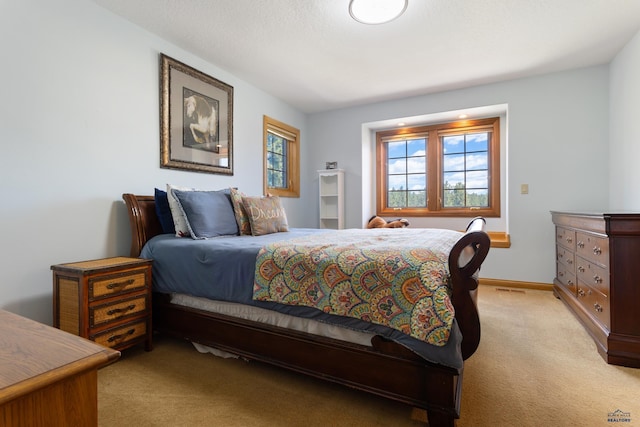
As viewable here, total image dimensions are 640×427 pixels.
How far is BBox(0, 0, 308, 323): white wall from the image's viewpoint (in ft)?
6.03

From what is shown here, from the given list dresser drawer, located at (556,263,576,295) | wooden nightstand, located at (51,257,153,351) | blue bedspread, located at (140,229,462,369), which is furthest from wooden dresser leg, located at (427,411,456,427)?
dresser drawer, located at (556,263,576,295)

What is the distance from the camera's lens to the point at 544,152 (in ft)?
11.5

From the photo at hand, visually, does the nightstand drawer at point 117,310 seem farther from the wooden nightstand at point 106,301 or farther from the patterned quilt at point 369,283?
the patterned quilt at point 369,283

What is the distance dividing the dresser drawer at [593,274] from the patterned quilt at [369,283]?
1.40 metres

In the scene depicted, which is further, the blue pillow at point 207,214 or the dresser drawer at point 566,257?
the dresser drawer at point 566,257

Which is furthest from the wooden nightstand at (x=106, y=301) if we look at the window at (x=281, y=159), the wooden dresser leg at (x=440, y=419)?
the window at (x=281, y=159)

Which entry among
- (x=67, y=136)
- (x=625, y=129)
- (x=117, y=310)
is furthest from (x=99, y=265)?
(x=625, y=129)

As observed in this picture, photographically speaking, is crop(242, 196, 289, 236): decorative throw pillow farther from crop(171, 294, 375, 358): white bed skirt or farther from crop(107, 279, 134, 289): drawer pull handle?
crop(107, 279, 134, 289): drawer pull handle

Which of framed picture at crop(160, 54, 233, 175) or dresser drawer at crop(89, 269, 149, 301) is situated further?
framed picture at crop(160, 54, 233, 175)

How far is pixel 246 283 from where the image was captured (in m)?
1.72

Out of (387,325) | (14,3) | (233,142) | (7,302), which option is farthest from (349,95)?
(7,302)

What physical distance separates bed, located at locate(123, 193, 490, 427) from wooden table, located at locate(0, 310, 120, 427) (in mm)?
1024

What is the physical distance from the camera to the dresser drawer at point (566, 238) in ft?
8.98

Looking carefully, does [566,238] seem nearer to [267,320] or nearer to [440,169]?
[440,169]
